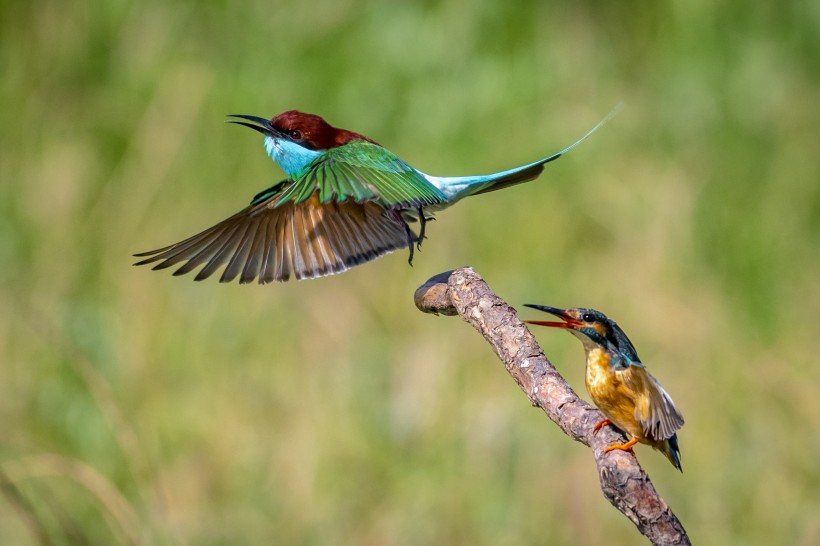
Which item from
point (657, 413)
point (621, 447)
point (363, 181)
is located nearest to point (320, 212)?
point (363, 181)

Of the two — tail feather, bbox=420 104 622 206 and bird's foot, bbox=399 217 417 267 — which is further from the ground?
tail feather, bbox=420 104 622 206

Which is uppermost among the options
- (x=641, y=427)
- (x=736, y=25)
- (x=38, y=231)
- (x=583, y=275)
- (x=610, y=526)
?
(x=736, y=25)

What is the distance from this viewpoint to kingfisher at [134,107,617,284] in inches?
114

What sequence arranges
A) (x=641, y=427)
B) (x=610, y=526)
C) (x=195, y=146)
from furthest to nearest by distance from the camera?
1. (x=195, y=146)
2. (x=610, y=526)
3. (x=641, y=427)

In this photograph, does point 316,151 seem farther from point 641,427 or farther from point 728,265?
point 728,265

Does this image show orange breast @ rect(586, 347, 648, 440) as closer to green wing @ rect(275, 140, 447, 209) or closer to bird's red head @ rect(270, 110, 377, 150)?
green wing @ rect(275, 140, 447, 209)

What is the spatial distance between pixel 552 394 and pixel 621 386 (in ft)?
1.32

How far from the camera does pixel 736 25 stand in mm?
7234

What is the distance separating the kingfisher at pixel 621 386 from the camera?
2.42 m

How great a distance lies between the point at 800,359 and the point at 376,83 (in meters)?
3.11

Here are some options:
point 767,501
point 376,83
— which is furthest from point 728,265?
point 376,83

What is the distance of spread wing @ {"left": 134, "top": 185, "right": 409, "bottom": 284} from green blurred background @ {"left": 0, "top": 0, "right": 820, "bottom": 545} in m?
0.75

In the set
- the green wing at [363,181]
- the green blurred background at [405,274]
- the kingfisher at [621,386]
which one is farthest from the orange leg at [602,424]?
the green blurred background at [405,274]

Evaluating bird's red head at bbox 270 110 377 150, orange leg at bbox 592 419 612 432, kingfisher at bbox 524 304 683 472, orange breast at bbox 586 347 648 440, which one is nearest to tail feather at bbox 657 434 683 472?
kingfisher at bbox 524 304 683 472
